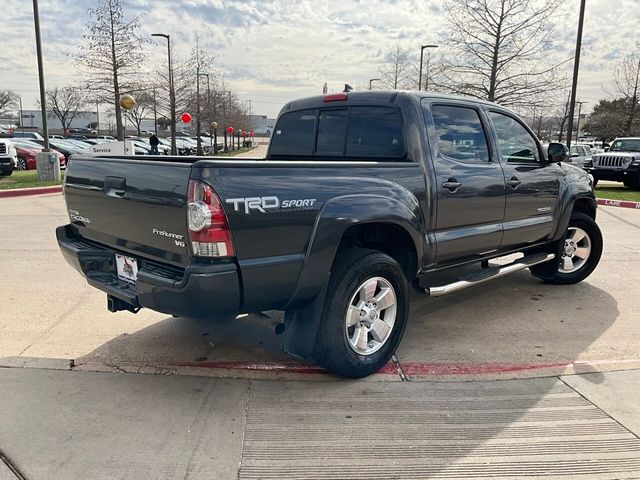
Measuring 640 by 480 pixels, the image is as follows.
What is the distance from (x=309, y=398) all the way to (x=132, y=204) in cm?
164

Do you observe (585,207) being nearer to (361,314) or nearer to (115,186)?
(361,314)

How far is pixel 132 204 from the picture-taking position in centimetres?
329

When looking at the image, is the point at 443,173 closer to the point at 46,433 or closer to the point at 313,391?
the point at 313,391

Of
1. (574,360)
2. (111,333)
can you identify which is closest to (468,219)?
A: (574,360)

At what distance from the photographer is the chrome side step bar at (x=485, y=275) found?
416cm

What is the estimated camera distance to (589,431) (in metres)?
3.10

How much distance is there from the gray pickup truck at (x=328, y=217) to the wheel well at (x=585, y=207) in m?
1.10

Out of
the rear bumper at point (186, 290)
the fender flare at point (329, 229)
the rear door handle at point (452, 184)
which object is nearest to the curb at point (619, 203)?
the rear door handle at point (452, 184)

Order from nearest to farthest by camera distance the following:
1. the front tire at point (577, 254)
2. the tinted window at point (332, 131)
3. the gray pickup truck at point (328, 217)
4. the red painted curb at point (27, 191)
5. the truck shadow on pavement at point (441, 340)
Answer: the gray pickup truck at point (328, 217) → the truck shadow on pavement at point (441, 340) → the tinted window at point (332, 131) → the front tire at point (577, 254) → the red painted curb at point (27, 191)

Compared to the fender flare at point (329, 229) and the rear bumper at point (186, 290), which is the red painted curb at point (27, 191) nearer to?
the rear bumper at point (186, 290)

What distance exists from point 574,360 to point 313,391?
2039 millimetres

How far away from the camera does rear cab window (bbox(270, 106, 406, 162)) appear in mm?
4172

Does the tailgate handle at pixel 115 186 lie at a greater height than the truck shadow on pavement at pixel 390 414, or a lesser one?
greater

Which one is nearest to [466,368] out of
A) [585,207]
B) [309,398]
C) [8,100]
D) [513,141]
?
[309,398]
